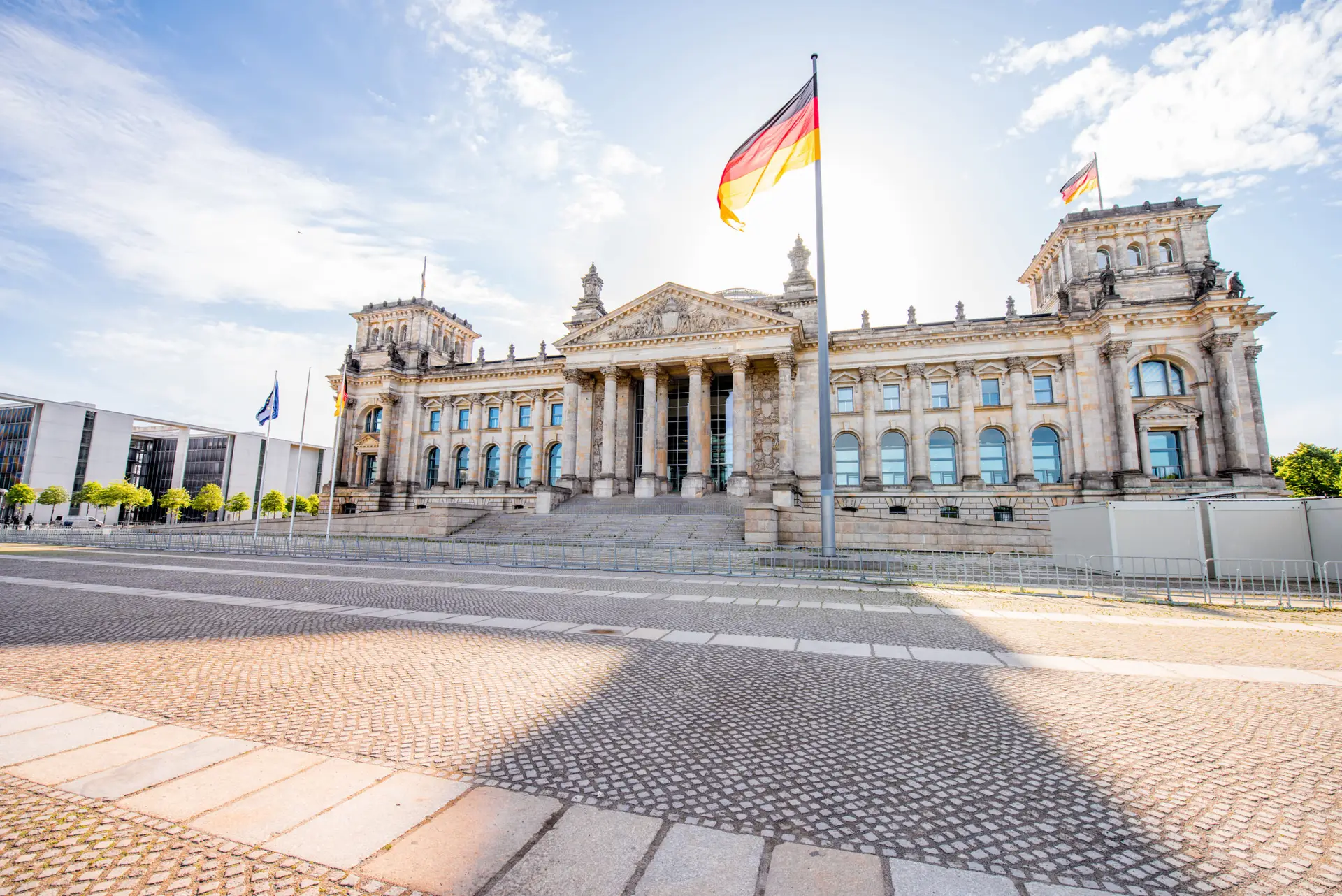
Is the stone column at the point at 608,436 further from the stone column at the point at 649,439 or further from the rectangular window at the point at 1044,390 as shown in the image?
the rectangular window at the point at 1044,390

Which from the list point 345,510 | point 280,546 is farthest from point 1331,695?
point 345,510

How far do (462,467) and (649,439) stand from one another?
23.0 m

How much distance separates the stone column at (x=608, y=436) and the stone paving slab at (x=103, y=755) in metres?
35.4

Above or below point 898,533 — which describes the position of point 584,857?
below

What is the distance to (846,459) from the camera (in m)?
42.5

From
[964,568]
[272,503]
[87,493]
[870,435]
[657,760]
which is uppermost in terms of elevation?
[870,435]

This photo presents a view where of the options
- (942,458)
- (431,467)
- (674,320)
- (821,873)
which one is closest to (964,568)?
(821,873)

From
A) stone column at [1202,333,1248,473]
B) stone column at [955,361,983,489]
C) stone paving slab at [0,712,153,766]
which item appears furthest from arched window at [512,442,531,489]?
stone column at [1202,333,1248,473]

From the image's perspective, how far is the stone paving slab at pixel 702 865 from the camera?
2674mm

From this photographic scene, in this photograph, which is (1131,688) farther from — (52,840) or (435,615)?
(435,615)

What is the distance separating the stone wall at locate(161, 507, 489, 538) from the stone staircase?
32.7 inches

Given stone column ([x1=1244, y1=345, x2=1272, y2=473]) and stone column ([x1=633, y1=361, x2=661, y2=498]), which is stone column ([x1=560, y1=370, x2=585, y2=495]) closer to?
stone column ([x1=633, y1=361, x2=661, y2=498])

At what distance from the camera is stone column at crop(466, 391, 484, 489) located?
5209 centimetres

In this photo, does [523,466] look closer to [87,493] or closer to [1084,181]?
[1084,181]
